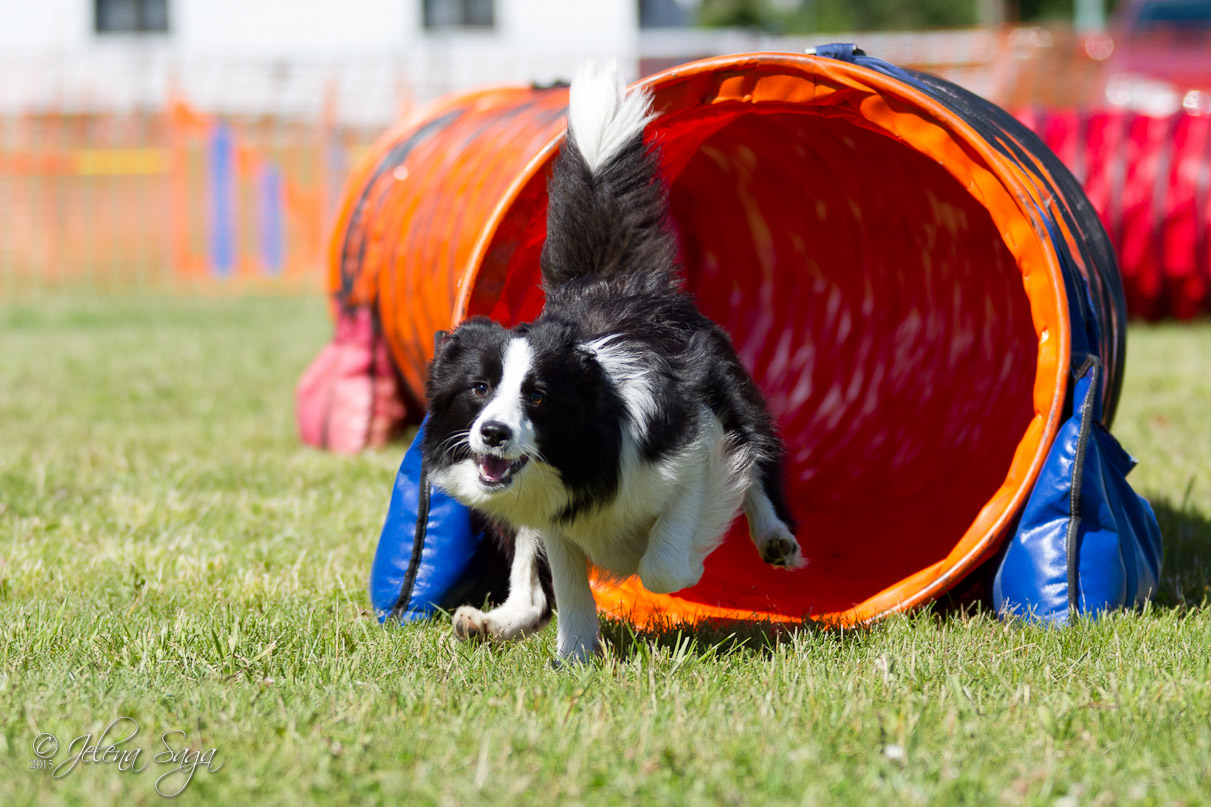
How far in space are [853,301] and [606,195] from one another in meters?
2.37

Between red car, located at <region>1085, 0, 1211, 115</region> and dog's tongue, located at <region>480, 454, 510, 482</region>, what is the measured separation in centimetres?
1089

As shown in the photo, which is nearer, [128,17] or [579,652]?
[579,652]

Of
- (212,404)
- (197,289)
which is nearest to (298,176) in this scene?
(197,289)

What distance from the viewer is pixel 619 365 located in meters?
3.28

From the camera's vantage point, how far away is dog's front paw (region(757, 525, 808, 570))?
382 cm

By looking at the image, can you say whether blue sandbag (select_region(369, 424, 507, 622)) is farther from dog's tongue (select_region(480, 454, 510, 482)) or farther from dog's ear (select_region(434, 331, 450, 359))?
dog's tongue (select_region(480, 454, 510, 482))

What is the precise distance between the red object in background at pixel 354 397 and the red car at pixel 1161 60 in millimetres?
8952

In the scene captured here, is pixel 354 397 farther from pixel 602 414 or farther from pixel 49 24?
pixel 49 24

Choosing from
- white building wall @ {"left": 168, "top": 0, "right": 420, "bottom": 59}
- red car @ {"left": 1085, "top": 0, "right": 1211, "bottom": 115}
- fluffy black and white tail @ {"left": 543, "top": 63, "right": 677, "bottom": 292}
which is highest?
white building wall @ {"left": 168, "top": 0, "right": 420, "bottom": 59}

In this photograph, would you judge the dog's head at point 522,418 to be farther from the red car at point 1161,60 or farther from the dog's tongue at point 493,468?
the red car at point 1161,60

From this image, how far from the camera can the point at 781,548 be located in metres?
3.82

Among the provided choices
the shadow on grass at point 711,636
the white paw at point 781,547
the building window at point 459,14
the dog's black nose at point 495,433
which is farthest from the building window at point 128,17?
the dog's black nose at point 495,433

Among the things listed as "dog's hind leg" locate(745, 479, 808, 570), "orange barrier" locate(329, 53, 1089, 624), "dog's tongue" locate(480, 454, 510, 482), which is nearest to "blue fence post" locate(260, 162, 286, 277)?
"orange barrier" locate(329, 53, 1089, 624)
